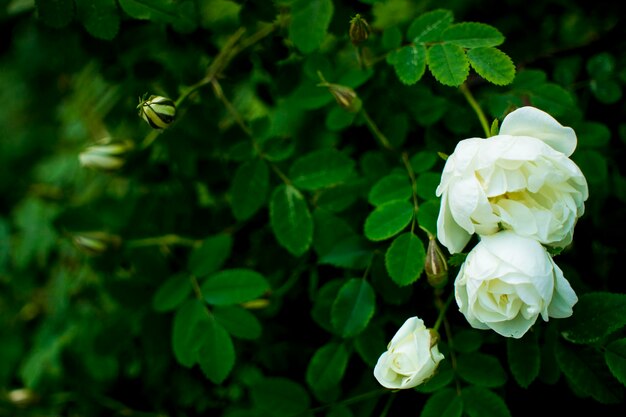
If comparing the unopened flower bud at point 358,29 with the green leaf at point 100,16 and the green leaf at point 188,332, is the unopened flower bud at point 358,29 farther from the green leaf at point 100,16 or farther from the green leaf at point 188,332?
the green leaf at point 188,332

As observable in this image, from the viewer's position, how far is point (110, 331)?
1404 millimetres

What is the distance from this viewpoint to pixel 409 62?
1.02m

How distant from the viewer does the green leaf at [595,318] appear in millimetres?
885

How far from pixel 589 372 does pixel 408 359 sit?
0.35 metres

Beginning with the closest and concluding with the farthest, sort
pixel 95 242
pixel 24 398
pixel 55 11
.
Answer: pixel 55 11 < pixel 95 242 < pixel 24 398

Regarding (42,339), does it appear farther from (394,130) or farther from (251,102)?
(394,130)

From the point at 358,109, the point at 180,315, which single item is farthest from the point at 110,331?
the point at 358,109

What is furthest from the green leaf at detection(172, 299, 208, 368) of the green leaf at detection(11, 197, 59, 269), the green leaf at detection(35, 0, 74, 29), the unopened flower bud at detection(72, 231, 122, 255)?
the green leaf at detection(11, 197, 59, 269)

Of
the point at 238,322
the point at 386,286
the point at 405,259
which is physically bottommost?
the point at 238,322

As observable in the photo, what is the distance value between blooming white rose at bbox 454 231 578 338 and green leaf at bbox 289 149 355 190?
0.39 metres

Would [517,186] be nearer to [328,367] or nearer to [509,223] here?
[509,223]

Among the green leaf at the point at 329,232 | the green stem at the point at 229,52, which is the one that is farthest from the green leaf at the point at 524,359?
the green stem at the point at 229,52

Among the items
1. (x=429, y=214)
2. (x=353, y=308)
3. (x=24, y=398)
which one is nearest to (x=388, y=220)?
(x=429, y=214)

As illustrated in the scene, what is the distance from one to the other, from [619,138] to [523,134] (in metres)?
0.66
